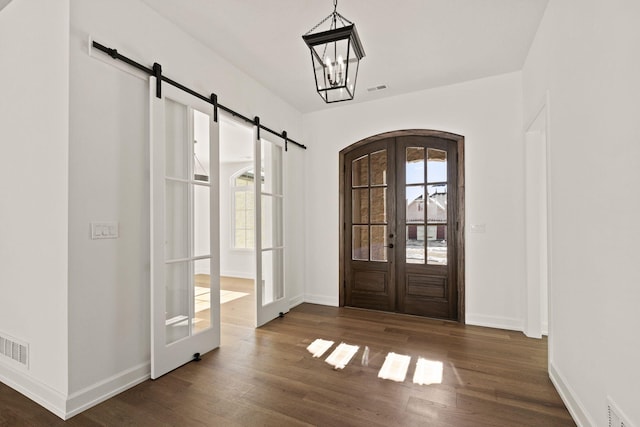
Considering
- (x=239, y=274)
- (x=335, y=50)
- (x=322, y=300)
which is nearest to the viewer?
Answer: (x=335, y=50)

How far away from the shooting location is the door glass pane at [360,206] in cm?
450

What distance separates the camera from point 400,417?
202 centimetres

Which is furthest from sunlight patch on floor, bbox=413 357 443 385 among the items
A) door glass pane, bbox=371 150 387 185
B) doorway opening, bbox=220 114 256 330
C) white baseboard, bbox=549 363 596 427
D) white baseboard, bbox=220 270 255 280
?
white baseboard, bbox=220 270 255 280

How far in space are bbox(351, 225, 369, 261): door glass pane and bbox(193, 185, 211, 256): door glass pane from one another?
2243mm

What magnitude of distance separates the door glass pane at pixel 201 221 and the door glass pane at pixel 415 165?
8.50 ft

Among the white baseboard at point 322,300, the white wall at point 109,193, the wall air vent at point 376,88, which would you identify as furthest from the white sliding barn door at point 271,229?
the white wall at point 109,193

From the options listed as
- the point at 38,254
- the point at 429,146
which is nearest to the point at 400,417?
the point at 38,254

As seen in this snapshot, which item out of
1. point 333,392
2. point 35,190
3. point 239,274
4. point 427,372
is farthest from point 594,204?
point 239,274

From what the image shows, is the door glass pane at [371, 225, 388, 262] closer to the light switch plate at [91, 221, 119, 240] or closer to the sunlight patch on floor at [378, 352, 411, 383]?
the sunlight patch on floor at [378, 352, 411, 383]

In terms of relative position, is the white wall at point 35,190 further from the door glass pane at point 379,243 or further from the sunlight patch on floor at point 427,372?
the door glass pane at point 379,243

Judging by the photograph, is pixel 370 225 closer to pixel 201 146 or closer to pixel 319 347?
pixel 319 347

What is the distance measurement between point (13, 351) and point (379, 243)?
3801mm

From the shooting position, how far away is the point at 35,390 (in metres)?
2.17

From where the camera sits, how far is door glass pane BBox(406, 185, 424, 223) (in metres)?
4.14
